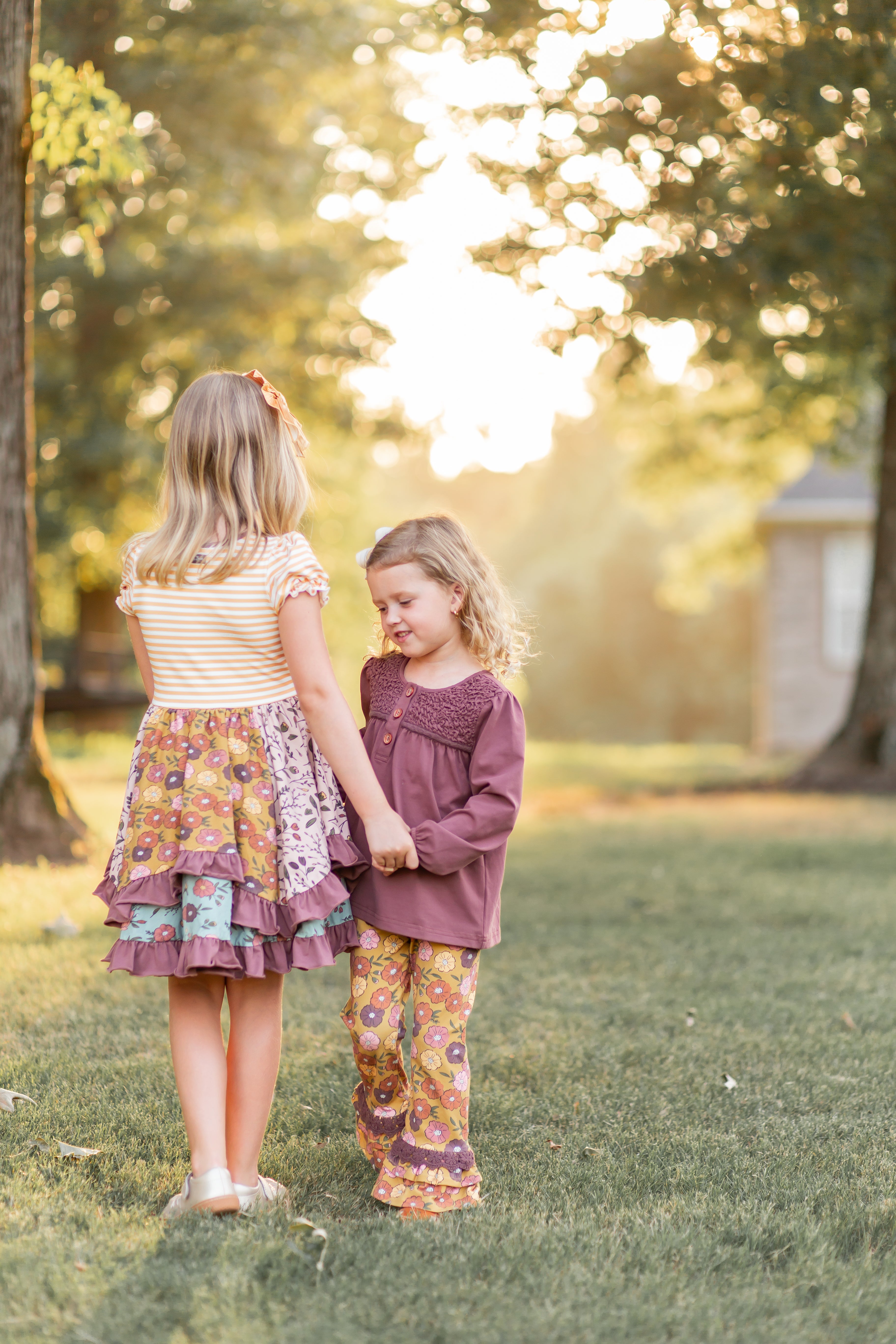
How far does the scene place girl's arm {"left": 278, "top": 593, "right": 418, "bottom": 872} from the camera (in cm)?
260

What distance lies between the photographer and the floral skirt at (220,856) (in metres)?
2.54

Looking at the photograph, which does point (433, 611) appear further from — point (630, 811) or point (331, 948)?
point (630, 811)

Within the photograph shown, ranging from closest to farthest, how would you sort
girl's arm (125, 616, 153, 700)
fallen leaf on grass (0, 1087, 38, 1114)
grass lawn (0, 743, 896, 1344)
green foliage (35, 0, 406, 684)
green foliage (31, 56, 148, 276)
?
1. grass lawn (0, 743, 896, 1344)
2. girl's arm (125, 616, 153, 700)
3. fallen leaf on grass (0, 1087, 38, 1114)
4. green foliage (31, 56, 148, 276)
5. green foliage (35, 0, 406, 684)

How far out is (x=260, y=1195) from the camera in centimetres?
267

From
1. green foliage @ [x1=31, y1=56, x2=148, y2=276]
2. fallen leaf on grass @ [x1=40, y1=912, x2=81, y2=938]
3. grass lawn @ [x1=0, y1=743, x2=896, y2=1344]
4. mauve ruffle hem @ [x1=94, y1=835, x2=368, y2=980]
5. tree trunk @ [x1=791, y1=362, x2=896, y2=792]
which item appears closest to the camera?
grass lawn @ [x1=0, y1=743, x2=896, y2=1344]

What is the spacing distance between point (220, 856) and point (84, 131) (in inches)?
177

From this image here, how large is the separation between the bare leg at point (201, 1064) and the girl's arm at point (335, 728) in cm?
46

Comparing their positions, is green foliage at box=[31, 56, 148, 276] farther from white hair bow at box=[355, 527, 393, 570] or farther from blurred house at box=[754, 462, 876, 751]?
blurred house at box=[754, 462, 876, 751]

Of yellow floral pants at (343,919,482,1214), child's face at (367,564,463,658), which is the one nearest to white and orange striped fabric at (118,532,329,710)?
child's face at (367,564,463,658)

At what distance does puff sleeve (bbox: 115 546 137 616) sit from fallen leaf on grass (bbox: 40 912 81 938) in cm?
254

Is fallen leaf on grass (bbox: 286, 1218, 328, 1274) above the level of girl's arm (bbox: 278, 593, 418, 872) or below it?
below

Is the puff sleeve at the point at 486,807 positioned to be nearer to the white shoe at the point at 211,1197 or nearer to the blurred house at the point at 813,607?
→ the white shoe at the point at 211,1197

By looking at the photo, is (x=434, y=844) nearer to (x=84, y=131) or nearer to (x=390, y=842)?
(x=390, y=842)

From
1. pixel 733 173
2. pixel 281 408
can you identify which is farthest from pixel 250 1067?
pixel 733 173
